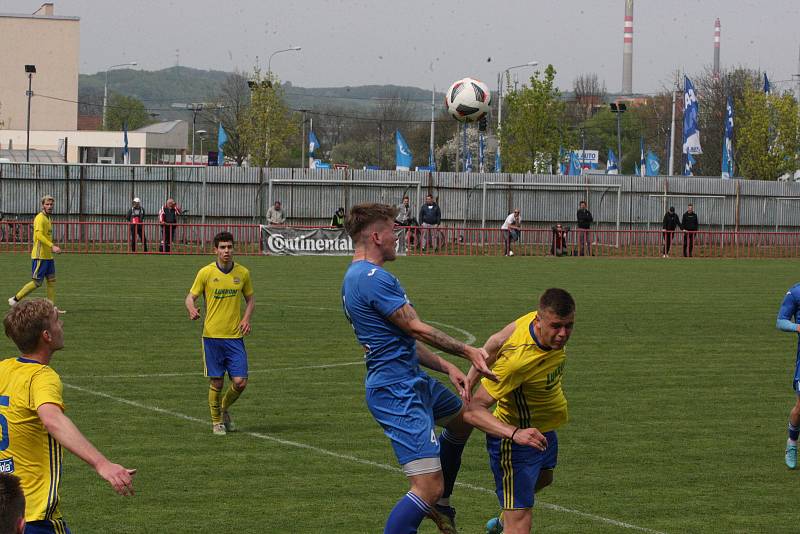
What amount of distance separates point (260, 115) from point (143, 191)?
26.0m

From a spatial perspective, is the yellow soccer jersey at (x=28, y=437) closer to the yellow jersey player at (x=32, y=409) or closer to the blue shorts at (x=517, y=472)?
the yellow jersey player at (x=32, y=409)

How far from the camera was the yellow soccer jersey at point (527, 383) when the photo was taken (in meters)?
7.16

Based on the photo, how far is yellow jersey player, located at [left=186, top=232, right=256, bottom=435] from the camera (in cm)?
1194

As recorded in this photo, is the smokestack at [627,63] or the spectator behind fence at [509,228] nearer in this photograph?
the spectator behind fence at [509,228]

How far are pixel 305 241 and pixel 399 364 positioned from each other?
107 ft

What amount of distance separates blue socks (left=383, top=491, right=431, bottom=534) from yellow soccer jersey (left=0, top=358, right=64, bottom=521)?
6.79 ft

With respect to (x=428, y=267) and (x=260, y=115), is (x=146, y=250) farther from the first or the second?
(x=260, y=115)

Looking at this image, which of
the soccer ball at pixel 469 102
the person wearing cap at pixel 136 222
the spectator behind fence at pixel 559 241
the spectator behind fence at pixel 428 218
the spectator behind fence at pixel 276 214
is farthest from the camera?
the spectator behind fence at pixel 559 241

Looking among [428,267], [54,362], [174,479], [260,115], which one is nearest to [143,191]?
[428,267]

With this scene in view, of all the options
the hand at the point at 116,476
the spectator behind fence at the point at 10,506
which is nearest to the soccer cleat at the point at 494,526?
the hand at the point at 116,476

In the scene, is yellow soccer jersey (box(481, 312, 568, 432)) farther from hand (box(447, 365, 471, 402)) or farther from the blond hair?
the blond hair

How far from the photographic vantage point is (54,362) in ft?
52.6

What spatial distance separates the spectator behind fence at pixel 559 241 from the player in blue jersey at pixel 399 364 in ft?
113

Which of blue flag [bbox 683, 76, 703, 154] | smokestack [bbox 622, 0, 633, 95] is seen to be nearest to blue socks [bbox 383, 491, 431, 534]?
blue flag [bbox 683, 76, 703, 154]
